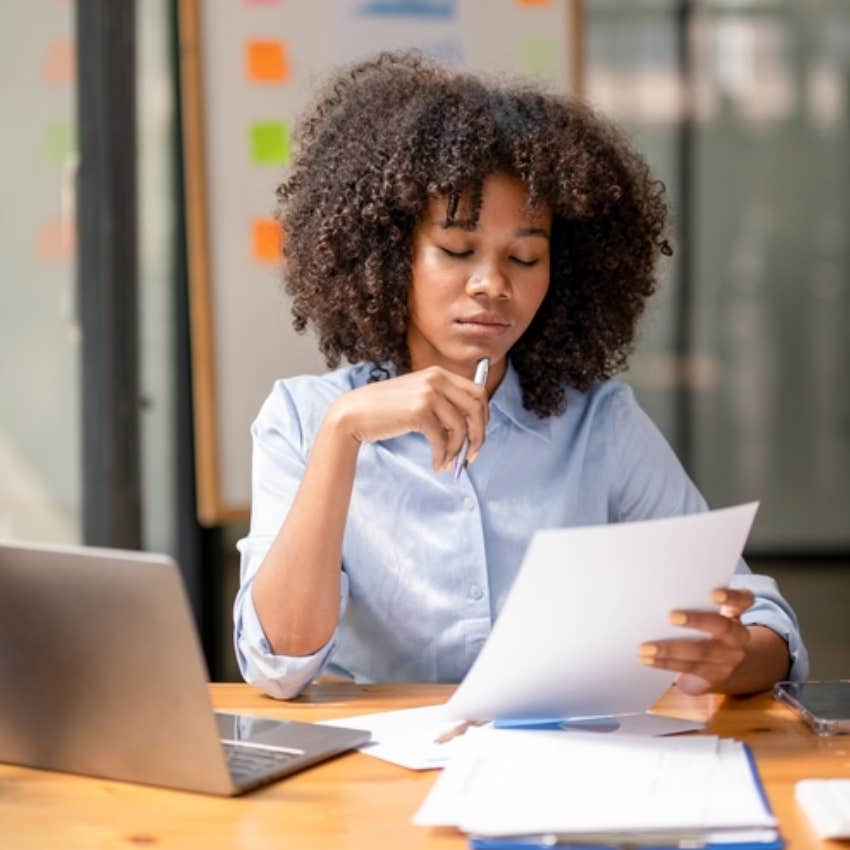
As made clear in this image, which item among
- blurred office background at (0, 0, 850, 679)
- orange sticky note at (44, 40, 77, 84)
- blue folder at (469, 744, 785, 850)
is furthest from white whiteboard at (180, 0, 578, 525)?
blue folder at (469, 744, 785, 850)

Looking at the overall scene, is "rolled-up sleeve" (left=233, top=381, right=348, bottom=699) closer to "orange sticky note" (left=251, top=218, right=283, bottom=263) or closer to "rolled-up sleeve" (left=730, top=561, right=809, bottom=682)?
"rolled-up sleeve" (left=730, top=561, right=809, bottom=682)

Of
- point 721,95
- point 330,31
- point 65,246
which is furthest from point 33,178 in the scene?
point 721,95

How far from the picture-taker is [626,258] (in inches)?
77.6

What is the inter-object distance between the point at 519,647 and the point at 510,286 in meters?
0.51

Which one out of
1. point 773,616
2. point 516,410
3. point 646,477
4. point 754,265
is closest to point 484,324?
point 516,410

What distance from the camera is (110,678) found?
1.32 m

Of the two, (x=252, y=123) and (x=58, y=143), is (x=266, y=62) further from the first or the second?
(x=58, y=143)

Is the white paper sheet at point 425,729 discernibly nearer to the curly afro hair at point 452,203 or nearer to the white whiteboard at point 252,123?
the curly afro hair at point 452,203

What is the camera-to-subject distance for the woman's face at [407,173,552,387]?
5.76 feet

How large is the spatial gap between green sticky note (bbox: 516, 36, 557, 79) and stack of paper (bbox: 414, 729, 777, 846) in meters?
2.31

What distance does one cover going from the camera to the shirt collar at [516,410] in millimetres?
1895

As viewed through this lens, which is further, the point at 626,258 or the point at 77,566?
the point at 626,258

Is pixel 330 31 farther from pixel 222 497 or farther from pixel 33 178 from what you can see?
pixel 222 497

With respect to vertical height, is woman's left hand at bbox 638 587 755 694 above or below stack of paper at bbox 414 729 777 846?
above
